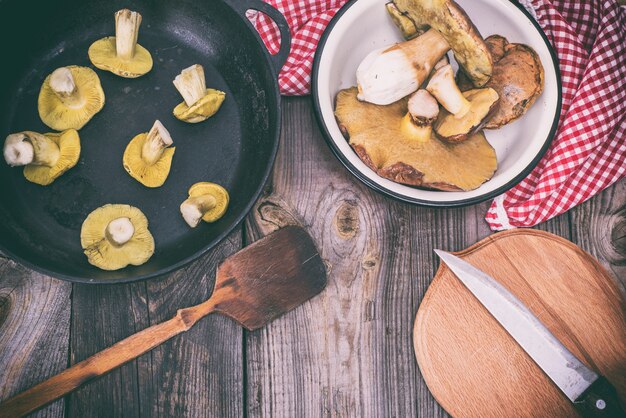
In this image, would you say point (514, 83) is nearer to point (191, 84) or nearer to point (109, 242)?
point (191, 84)

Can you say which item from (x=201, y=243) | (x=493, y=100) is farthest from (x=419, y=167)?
(x=201, y=243)

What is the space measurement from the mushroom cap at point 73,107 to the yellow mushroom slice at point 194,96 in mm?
137

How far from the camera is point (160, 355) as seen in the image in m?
0.94

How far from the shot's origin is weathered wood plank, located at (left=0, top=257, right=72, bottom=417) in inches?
36.4

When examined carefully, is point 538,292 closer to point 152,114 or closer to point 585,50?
point 585,50

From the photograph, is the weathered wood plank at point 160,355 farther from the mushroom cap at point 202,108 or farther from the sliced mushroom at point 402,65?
the sliced mushroom at point 402,65

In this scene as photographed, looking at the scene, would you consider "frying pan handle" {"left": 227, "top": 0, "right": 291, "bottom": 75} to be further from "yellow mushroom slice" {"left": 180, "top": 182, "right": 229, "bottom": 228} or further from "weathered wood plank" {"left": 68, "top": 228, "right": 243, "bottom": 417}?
"weathered wood plank" {"left": 68, "top": 228, "right": 243, "bottom": 417}

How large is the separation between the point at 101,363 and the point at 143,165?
333 millimetres

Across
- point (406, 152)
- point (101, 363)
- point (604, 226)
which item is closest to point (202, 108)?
point (406, 152)

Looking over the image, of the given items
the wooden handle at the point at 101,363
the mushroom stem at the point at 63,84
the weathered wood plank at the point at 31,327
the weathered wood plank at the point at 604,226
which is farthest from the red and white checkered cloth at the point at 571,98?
the weathered wood plank at the point at 31,327

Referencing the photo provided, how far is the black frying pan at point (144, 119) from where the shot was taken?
89 cm

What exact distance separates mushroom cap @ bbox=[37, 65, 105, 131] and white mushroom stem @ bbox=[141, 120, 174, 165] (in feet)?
0.38

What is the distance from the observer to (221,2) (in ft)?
2.97

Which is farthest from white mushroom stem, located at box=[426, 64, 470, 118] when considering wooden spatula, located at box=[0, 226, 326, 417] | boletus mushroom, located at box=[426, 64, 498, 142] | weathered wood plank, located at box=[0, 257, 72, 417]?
Result: weathered wood plank, located at box=[0, 257, 72, 417]
